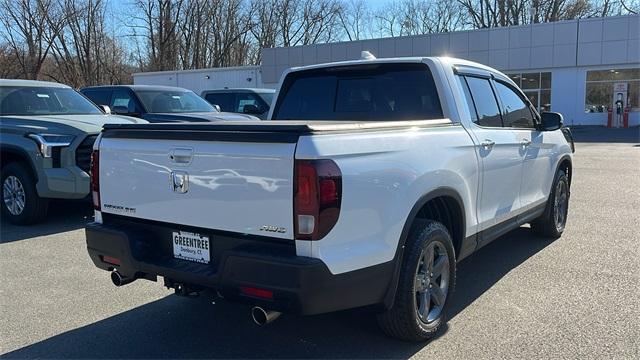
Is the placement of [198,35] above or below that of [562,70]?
above

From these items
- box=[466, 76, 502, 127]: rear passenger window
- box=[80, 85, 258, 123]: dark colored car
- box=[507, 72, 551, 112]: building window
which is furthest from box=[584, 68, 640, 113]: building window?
box=[466, 76, 502, 127]: rear passenger window

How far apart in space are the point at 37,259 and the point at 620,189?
9038 mm

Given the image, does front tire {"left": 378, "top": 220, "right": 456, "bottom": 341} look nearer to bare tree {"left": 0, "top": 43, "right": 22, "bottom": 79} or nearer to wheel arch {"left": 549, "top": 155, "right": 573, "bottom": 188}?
wheel arch {"left": 549, "top": 155, "right": 573, "bottom": 188}

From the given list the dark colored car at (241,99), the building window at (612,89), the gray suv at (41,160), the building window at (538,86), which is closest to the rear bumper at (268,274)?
the gray suv at (41,160)

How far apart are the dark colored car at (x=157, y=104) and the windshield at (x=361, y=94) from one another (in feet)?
18.8

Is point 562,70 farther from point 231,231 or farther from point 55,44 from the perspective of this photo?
point 55,44

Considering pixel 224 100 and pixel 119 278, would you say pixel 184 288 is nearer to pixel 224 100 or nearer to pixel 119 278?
pixel 119 278

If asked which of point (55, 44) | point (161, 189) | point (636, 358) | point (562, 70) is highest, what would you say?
point (55, 44)

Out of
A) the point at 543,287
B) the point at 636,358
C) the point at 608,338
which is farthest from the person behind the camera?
the point at 543,287

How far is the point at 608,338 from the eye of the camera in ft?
12.5

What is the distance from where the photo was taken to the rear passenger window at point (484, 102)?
477 centimetres

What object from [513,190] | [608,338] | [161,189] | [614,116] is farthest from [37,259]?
[614,116]

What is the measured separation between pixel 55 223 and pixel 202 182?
5153 mm

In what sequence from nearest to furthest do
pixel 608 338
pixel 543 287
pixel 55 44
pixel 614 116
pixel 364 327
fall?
pixel 608 338 < pixel 364 327 < pixel 543 287 < pixel 614 116 < pixel 55 44
